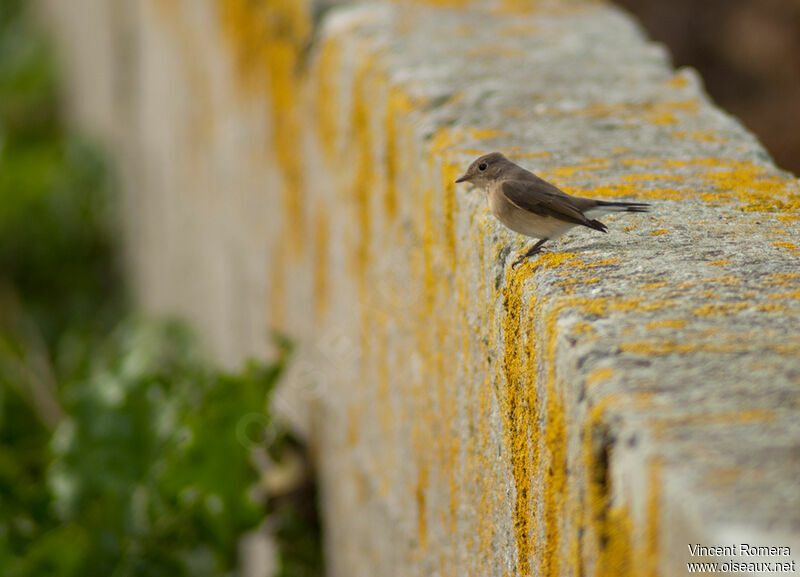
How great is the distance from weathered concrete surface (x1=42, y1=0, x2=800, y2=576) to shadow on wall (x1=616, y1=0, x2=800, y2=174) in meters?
1.97

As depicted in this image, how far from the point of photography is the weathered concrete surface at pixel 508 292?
1.08 metres

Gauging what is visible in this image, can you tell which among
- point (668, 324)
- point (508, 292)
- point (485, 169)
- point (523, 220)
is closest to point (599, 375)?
point (668, 324)

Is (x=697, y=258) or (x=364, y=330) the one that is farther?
(x=364, y=330)

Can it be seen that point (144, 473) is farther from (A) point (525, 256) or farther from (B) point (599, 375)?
(B) point (599, 375)

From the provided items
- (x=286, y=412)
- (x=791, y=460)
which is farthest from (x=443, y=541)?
(x=286, y=412)

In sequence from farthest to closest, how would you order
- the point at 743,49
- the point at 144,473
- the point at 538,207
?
1. the point at 743,49
2. the point at 144,473
3. the point at 538,207

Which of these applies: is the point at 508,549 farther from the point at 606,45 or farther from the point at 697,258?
the point at 606,45

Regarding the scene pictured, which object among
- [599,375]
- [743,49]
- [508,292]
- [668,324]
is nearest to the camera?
[599,375]

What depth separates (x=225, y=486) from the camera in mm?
2705

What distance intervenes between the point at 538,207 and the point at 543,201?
18mm

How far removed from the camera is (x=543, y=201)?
160cm

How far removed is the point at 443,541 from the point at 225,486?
3.27ft

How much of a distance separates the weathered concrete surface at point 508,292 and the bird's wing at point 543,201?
4 centimetres

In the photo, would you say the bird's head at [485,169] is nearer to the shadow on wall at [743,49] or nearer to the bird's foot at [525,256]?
the bird's foot at [525,256]
